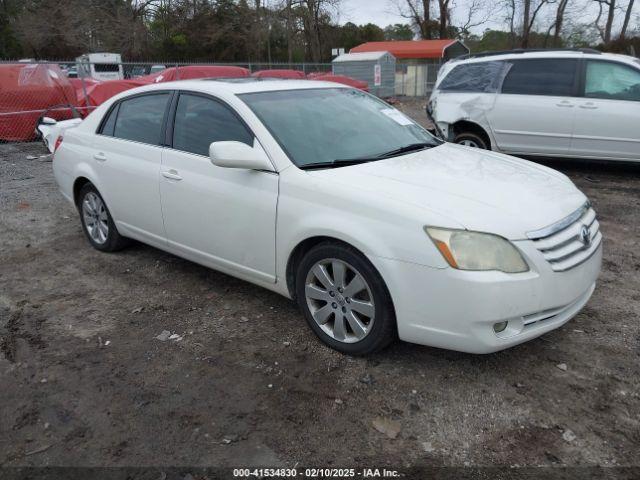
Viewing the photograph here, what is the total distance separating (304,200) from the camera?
329 centimetres

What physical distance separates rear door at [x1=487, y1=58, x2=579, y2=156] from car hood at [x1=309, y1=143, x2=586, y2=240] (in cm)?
414

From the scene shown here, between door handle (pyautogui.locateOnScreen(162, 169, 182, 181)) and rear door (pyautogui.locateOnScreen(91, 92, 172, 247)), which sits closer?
door handle (pyautogui.locateOnScreen(162, 169, 182, 181))

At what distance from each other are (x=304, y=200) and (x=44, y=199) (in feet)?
18.0

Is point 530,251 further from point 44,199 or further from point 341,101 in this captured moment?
point 44,199

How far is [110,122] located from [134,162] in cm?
72

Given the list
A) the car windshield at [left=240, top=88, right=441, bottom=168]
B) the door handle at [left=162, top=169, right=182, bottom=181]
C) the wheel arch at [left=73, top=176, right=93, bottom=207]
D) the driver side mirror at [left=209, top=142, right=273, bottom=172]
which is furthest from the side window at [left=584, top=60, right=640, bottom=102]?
the wheel arch at [left=73, top=176, right=93, bottom=207]

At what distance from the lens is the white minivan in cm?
719

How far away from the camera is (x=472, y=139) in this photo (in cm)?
826

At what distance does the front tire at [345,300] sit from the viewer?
3068mm

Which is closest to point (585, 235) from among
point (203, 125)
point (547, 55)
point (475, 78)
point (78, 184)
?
point (203, 125)

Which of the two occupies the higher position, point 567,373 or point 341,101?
point 341,101

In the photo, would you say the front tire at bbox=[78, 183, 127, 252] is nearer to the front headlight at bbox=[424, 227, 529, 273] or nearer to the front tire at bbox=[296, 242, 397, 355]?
the front tire at bbox=[296, 242, 397, 355]

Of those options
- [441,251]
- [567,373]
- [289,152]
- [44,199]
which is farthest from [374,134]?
[44,199]

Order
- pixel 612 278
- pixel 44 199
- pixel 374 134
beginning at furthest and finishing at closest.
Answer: pixel 44 199
pixel 612 278
pixel 374 134
